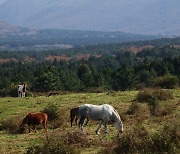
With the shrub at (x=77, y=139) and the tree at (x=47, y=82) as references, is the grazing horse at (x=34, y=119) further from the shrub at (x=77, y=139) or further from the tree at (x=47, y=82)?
the tree at (x=47, y=82)

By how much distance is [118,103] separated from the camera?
93.1 ft

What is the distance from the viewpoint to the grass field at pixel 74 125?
55.8 feet

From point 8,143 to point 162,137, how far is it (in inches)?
303

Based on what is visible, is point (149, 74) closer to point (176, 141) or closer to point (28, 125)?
point (28, 125)

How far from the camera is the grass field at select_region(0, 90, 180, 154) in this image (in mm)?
17000

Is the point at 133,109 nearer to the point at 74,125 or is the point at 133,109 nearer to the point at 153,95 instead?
the point at 153,95

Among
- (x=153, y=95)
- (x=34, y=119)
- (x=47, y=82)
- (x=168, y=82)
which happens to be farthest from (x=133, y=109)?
(x=47, y=82)

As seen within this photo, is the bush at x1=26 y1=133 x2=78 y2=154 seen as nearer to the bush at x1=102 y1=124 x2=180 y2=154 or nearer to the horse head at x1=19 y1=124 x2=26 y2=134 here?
the bush at x1=102 y1=124 x2=180 y2=154

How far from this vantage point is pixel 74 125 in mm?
21922

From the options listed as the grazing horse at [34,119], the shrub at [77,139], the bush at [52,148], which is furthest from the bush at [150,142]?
the grazing horse at [34,119]

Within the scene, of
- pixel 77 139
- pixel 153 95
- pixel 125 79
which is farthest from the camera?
pixel 125 79

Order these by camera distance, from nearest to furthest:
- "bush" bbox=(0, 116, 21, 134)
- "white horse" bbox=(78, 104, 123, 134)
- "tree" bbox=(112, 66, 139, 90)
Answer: "white horse" bbox=(78, 104, 123, 134), "bush" bbox=(0, 116, 21, 134), "tree" bbox=(112, 66, 139, 90)

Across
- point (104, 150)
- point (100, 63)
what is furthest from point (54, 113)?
point (100, 63)

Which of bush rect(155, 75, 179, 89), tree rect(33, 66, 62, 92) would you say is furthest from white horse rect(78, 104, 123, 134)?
tree rect(33, 66, 62, 92)
